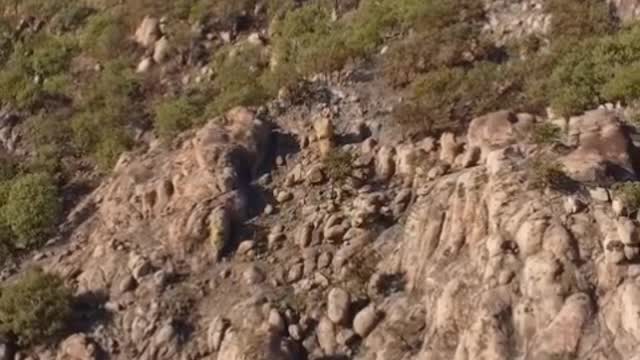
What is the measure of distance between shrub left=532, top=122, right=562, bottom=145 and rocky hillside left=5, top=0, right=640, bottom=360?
0.12ft

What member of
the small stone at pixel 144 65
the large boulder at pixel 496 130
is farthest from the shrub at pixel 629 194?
the small stone at pixel 144 65

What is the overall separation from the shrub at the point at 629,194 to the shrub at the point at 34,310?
811cm

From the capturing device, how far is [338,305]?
14.5 metres

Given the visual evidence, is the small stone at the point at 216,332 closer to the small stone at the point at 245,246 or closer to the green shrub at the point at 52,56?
the small stone at the point at 245,246

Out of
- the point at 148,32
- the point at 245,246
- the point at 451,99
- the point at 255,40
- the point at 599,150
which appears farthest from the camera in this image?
the point at 148,32

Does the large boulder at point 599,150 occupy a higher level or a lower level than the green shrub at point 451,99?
lower

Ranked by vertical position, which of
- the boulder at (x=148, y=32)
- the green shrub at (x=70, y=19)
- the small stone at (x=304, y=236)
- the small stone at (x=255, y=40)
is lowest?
the small stone at (x=304, y=236)

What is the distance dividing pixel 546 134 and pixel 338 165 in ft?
10.9

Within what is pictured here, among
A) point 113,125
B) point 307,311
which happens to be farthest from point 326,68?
point 307,311

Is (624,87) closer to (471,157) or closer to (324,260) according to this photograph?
(471,157)

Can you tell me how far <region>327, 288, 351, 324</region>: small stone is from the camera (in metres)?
14.4

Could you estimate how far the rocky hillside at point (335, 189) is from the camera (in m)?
13.2

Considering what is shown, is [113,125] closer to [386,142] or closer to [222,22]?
[222,22]

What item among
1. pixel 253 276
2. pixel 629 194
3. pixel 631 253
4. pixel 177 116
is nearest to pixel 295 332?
pixel 253 276
